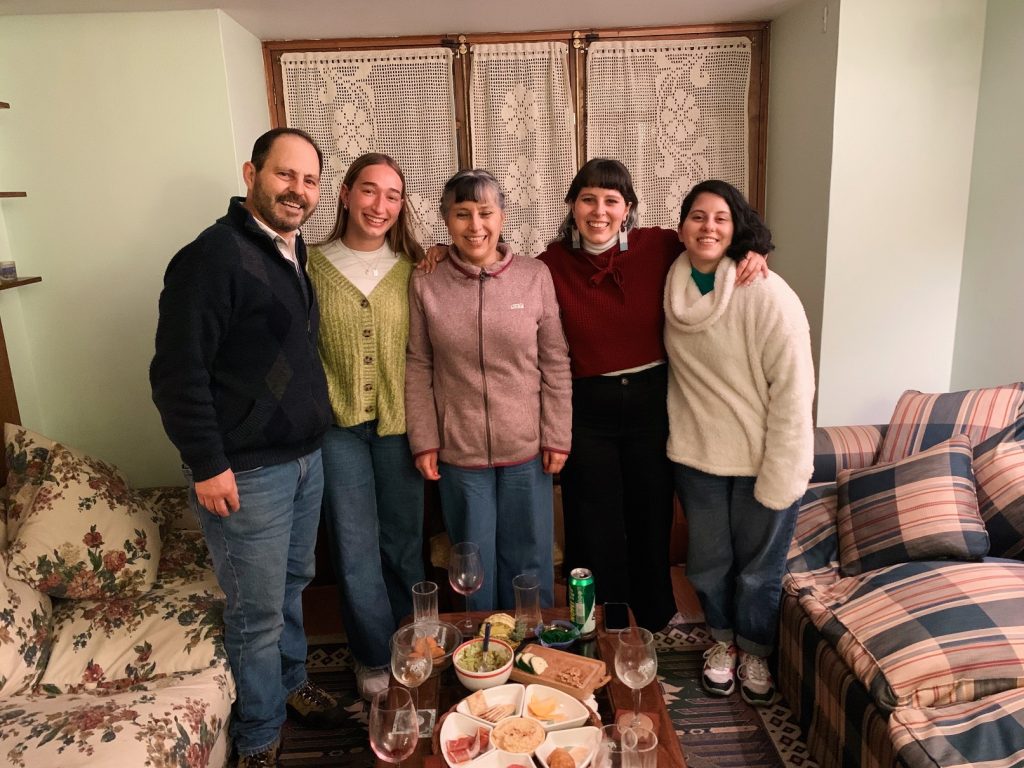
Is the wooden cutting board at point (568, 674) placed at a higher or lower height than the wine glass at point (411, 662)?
lower

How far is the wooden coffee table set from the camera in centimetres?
133

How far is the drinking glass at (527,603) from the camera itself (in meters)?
1.66

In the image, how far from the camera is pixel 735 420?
6.31 feet

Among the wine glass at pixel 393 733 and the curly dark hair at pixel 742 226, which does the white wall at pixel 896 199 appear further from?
the wine glass at pixel 393 733

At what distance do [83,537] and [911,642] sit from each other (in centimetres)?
216

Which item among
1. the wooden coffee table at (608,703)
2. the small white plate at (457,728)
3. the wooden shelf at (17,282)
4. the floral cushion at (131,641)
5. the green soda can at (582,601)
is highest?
the wooden shelf at (17,282)

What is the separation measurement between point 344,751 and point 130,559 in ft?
2.73

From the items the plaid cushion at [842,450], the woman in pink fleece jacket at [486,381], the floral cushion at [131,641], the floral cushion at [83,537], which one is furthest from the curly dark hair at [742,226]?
the floral cushion at [83,537]

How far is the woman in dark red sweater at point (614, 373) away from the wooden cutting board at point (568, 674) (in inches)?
23.5

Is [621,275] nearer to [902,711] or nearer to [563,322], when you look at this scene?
[563,322]

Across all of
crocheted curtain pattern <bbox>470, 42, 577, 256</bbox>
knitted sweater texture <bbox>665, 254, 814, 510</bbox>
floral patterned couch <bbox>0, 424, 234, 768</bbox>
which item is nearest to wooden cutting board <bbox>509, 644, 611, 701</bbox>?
knitted sweater texture <bbox>665, 254, 814, 510</bbox>

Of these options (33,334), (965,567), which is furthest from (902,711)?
(33,334)

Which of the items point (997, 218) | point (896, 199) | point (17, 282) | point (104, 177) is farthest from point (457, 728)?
point (997, 218)

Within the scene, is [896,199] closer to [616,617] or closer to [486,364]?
[486,364]
